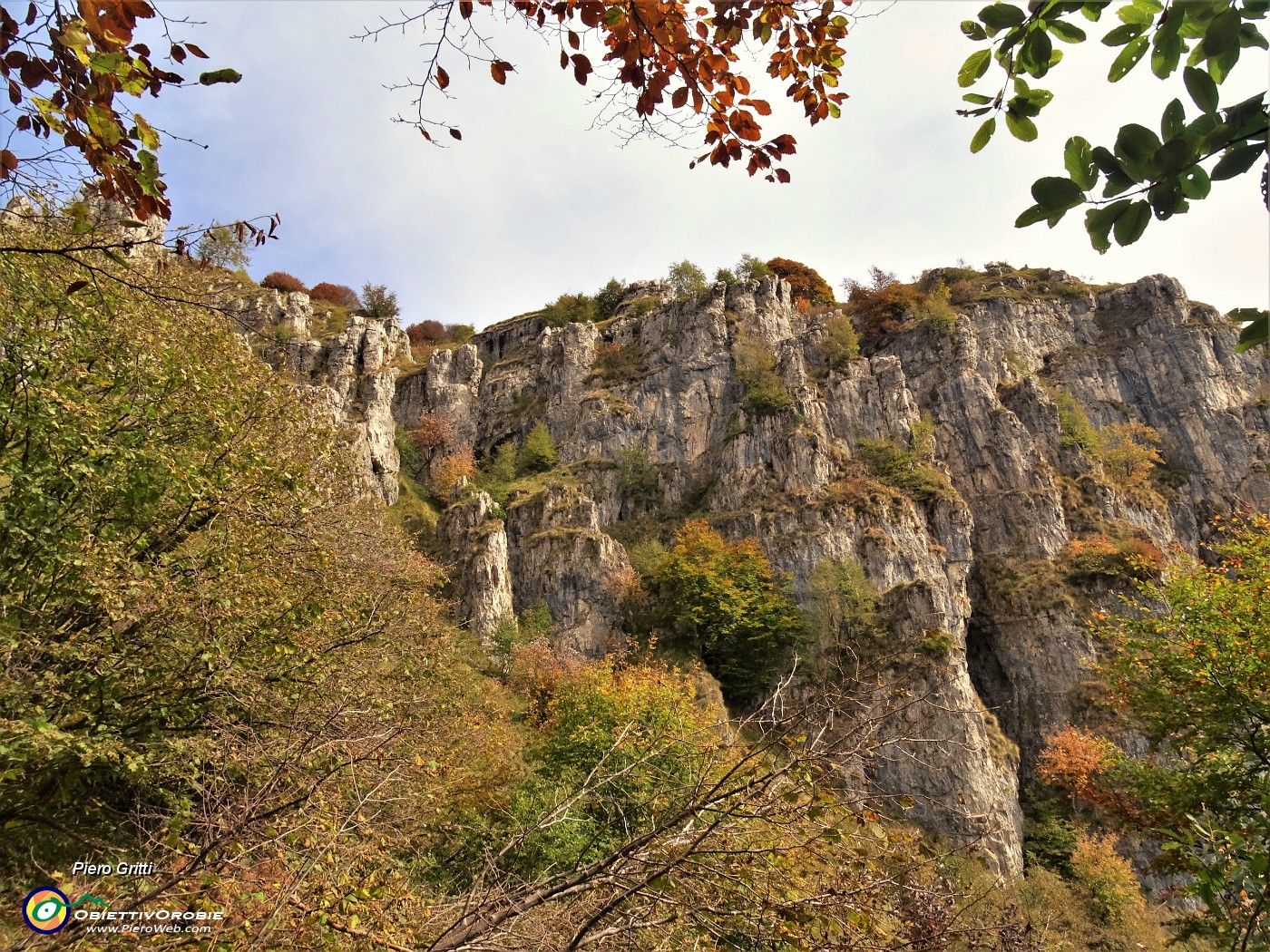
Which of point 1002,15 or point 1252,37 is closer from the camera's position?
point 1252,37

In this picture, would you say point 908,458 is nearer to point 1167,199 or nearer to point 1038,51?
point 1038,51

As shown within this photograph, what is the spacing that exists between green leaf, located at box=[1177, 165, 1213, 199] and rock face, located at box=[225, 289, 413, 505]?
38451mm

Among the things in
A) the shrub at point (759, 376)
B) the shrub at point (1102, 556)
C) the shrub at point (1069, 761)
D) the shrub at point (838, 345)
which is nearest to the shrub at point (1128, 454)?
the shrub at point (1102, 556)

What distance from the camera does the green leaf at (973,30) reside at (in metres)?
2.14

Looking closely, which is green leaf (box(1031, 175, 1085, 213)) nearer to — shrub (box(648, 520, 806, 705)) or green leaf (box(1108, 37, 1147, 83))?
green leaf (box(1108, 37, 1147, 83))

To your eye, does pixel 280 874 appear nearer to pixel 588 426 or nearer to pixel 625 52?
pixel 625 52

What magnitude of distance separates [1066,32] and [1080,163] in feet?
2.32

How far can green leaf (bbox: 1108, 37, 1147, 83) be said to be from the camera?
195 cm

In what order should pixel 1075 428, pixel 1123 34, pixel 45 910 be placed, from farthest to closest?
pixel 1075 428
pixel 45 910
pixel 1123 34

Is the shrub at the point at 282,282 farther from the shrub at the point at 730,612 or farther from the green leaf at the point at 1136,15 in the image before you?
the green leaf at the point at 1136,15

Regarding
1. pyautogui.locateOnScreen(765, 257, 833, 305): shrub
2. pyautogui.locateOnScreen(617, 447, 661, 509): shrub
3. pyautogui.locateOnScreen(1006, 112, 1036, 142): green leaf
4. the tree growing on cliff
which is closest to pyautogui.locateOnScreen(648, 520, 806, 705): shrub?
pyautogui.locateOnScreen(617, 447, 661, 509): shrub

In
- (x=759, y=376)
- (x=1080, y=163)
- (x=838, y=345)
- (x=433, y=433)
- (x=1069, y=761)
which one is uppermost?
(x=838, y=345)

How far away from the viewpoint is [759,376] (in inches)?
1658

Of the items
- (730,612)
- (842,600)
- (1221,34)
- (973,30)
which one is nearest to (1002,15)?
(973,30)
